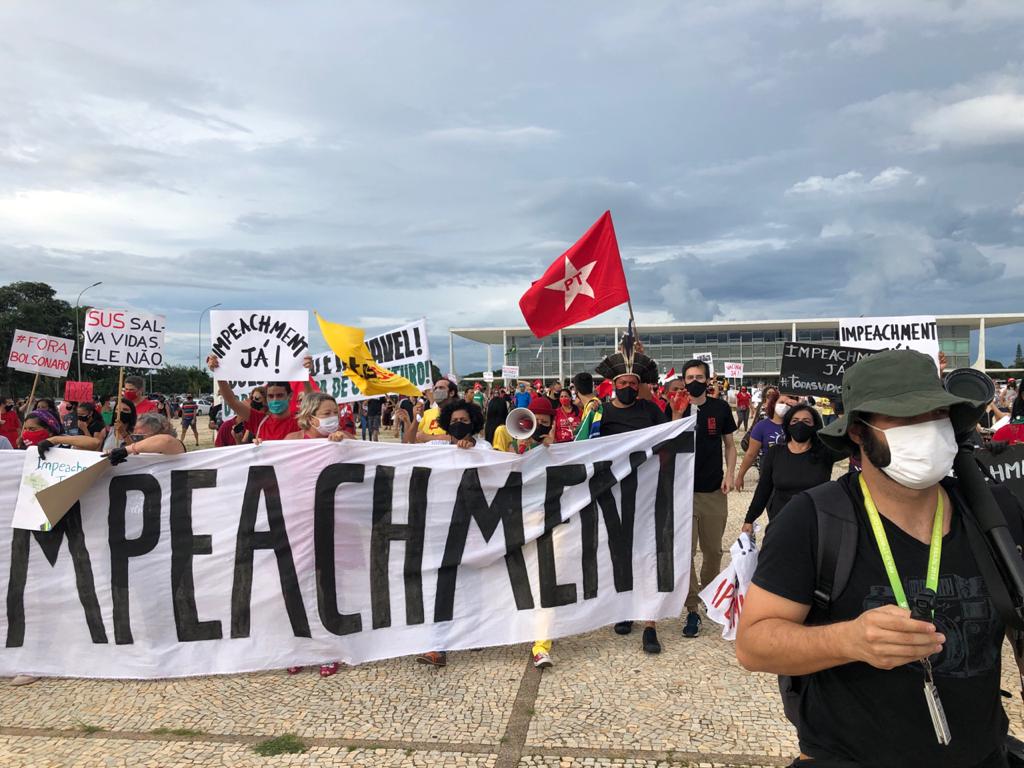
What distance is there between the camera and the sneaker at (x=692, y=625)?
4816mm

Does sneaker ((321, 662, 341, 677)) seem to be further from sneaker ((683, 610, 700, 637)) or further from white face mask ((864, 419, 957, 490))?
white face mask ((864, 419, 957, 490))

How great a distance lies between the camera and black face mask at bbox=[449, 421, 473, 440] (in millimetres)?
4840

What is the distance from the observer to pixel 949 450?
1.48m

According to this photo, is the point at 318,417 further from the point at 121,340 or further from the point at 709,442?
the point at 121,340

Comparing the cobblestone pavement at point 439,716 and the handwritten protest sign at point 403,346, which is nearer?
the cobblestone pavement at point 439,716

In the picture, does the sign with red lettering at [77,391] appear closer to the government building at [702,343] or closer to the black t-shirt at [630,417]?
the black t-shirt at [630,417]

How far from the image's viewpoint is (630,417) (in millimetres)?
5059

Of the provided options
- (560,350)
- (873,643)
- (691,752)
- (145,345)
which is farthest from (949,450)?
(560,350)

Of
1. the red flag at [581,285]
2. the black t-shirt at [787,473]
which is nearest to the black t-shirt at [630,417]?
the black t-shirt at [787,473]

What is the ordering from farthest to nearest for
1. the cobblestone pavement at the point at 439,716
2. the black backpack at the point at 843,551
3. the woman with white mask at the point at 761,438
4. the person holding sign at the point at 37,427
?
the person holding sign at the point at 37,427 → the woman with white mask at the point at 761,438 → the cobblestone pavement at the point at 439,716 → the black backpack at the point at 843,551

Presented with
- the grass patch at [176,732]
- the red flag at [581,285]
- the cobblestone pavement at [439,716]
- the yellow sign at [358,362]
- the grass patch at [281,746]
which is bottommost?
the cobblestone pavement at [439,716]

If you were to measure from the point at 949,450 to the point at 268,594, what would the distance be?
3946 millimetres

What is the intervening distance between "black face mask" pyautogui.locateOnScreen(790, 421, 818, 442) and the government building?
70247 millimetres

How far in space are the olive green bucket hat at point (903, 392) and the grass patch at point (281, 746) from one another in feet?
9.85
